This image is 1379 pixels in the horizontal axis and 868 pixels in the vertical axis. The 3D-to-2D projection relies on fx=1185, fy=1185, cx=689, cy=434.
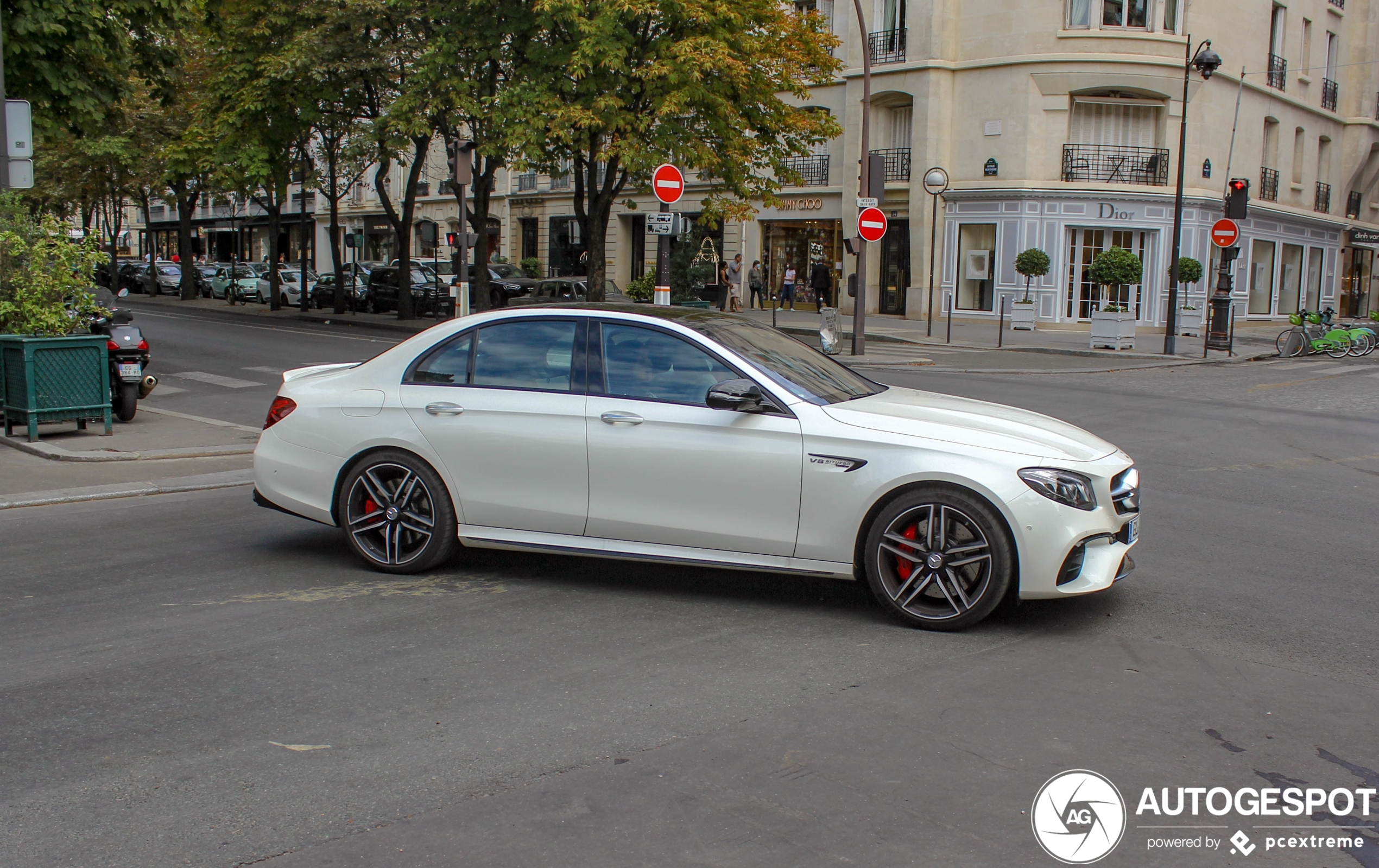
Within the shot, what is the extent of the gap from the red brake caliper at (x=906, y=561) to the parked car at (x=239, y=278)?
1794 inches

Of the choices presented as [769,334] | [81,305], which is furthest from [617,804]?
[81,305]

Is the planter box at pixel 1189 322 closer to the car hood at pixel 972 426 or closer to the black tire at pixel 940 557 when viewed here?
the car hood at pixel 972 426

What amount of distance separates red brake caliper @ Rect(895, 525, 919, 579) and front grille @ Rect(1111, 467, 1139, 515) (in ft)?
3.10

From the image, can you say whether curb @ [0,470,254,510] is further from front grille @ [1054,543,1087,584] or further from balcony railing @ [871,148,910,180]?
balcony railing @ [871,148,910,180]

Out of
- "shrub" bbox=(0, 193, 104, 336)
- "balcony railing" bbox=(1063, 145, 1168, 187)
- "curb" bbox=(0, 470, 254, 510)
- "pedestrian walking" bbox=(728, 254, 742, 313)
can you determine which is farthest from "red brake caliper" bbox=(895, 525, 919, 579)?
"pedestrian walking" bbox=(728, 254, 742, 313)

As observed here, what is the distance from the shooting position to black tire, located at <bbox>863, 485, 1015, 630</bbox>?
539 cm

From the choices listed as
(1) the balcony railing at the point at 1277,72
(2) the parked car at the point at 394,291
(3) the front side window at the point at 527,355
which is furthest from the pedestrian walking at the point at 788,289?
(3) the front side window at the point at 527,355

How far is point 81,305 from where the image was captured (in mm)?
11672

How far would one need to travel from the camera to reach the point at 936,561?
545 cm

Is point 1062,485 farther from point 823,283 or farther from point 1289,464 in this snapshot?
point 823,283

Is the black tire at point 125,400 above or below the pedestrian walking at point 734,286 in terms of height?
below

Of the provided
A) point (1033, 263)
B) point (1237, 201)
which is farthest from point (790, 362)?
point (1033, 263)

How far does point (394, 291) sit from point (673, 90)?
51.8ft

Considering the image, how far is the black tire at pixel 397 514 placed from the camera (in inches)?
251
